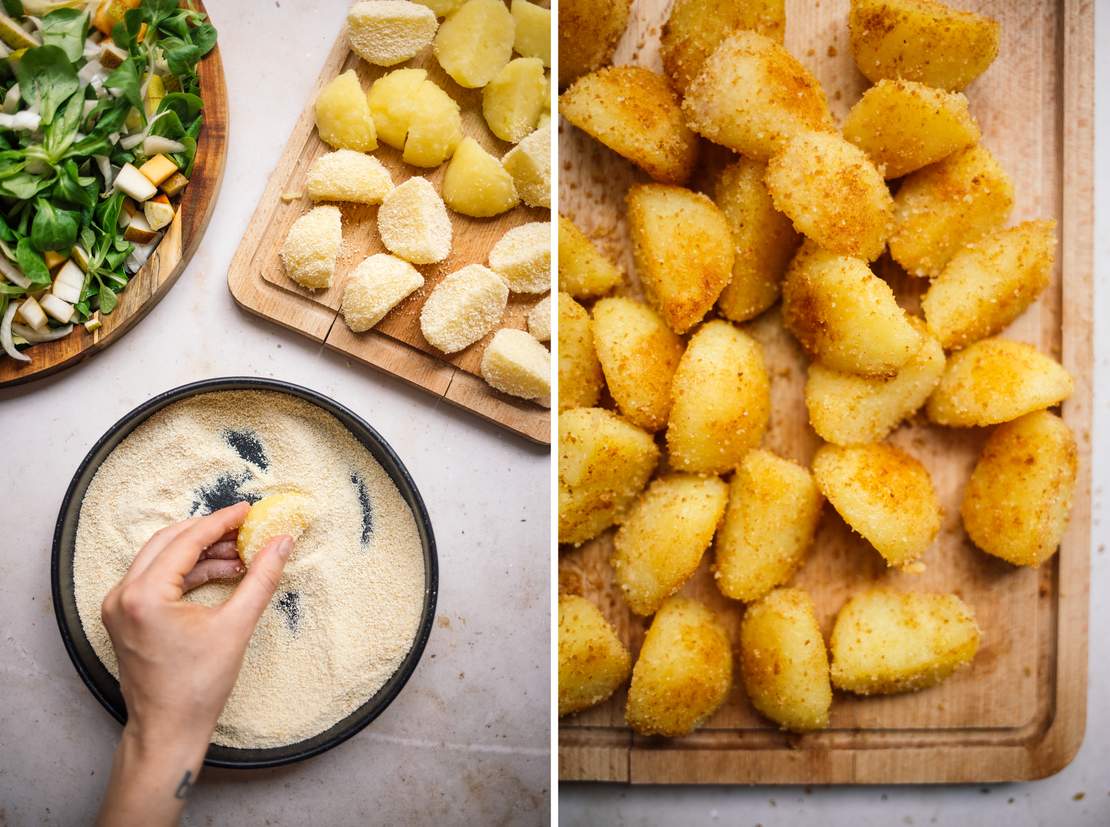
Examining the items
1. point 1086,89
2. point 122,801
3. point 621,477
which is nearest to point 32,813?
point 122,801

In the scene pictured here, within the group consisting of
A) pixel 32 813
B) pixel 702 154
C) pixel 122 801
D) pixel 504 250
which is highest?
pixel 702 154

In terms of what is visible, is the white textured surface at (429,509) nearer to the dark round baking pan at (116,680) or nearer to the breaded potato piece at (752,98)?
the dark round baking pan at (116,680)

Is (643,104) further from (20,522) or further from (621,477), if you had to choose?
(20,522)

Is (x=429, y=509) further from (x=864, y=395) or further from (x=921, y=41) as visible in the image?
(x=921, y=41)

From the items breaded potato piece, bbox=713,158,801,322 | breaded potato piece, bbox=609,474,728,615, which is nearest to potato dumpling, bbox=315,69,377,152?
breaded potato piece, bbox=713,158,801,322

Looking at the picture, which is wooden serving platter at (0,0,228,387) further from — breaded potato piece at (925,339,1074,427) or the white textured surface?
breaded potato piece at (925,339,1074,427)
